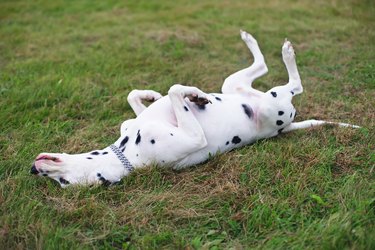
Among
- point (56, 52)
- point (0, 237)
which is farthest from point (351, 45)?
point (0, 237)

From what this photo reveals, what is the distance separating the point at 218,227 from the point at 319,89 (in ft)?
9.43

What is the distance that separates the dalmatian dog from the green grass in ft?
0.34

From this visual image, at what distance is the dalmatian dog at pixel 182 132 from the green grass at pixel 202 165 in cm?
11

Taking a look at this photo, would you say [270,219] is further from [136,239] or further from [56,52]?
[56,52]

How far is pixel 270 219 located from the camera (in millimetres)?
2891

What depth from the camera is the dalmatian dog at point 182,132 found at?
315 centimetres

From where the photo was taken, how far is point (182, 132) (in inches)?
131

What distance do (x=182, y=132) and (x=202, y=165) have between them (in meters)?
0.40

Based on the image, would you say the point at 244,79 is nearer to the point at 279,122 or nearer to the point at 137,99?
the point at 279,122

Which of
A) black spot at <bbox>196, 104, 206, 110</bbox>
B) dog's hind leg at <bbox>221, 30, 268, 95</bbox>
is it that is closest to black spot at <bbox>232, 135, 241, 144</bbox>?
black spot at <bbox>196, 104, 206, 110</bbox>

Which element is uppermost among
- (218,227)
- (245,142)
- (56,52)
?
(56,52)

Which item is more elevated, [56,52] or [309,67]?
[56,52]

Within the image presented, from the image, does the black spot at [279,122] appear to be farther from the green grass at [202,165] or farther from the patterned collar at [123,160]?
the patterned collar at [123,160]

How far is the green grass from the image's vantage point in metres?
2.84
